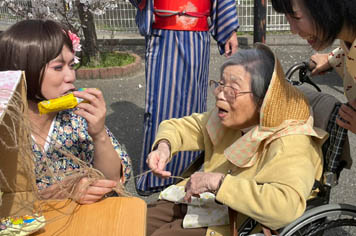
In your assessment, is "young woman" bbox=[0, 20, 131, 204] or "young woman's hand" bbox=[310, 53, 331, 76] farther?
"young woman's hand" bbox=[310, 53, 331, 76]

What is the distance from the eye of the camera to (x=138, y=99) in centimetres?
522

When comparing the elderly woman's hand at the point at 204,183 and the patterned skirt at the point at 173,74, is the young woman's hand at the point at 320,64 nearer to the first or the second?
the elderly woman's hand at the point at 204,183

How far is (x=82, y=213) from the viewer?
55.1 inches

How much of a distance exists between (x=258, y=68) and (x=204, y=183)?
0.56m

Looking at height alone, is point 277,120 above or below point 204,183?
above

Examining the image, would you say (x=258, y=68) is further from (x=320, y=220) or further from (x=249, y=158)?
(x=320, y=220)

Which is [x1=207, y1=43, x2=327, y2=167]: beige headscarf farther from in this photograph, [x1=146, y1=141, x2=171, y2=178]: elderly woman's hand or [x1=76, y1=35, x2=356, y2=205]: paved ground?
[x1=76, y1=35, x2=356, y2=205]: paved ground

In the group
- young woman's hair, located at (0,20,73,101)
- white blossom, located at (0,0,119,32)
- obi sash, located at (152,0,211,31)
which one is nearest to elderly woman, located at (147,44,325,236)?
young woman's hair, located at (0,20,73,101)

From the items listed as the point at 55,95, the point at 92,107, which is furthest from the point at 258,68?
the point at 55,95

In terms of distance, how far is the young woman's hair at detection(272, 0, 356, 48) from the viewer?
1444mm

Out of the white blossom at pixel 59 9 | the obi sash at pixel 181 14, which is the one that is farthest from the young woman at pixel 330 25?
the white blossom at pixel 59 9

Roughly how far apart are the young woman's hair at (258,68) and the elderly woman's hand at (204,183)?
40cm

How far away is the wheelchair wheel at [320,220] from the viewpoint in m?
1.48

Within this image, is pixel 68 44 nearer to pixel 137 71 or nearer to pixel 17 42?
pixel 17 42
